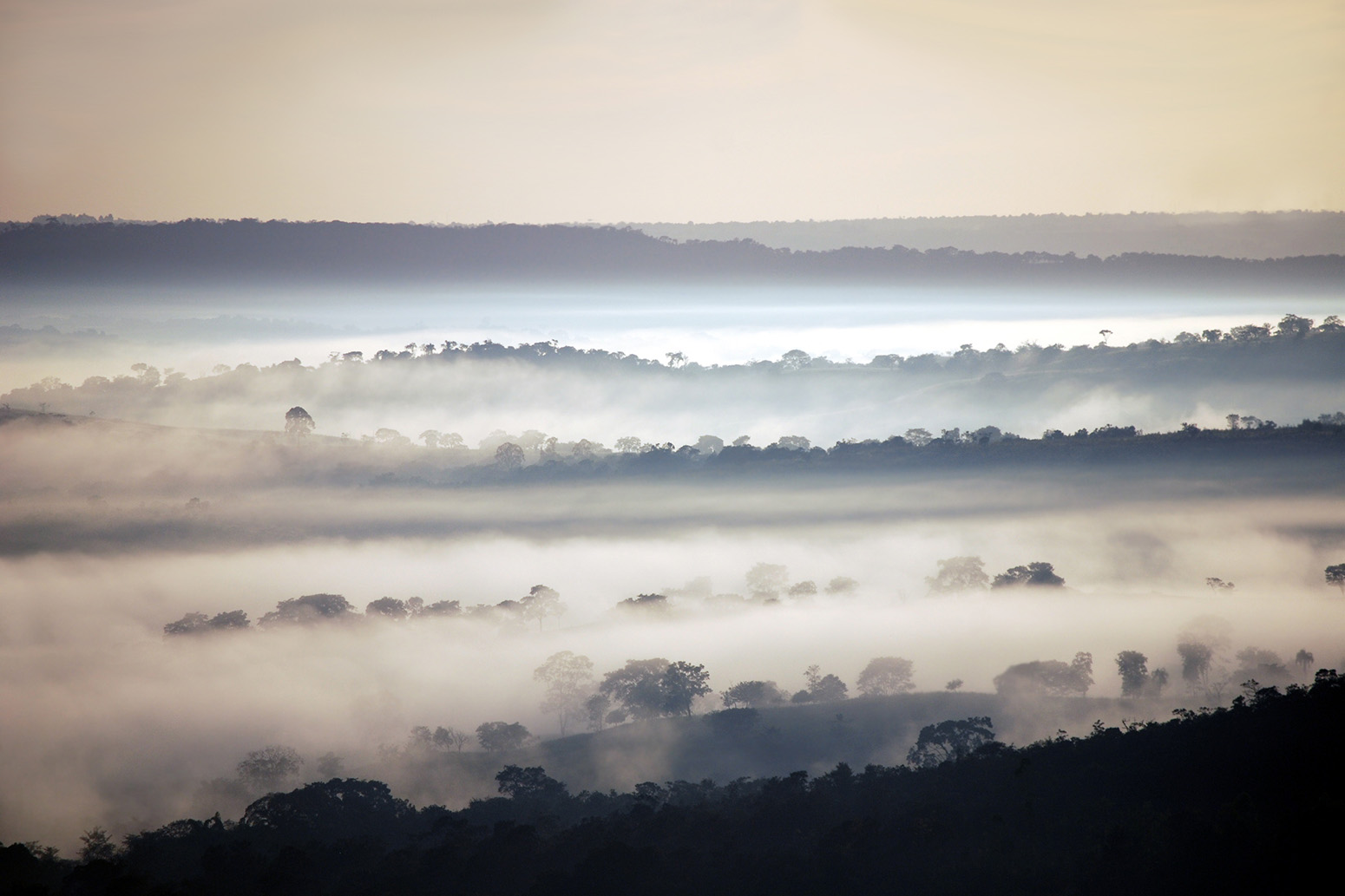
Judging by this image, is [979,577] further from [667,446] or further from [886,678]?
[667,446]

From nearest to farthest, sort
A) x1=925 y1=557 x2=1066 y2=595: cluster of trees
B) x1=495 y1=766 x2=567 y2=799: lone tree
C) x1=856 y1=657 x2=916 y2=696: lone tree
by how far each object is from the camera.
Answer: x1=495 y1=766 x2=567 y2=799: lone tree < x1=856 y1=657 x2=916 y2=696: lone tree < x1=925 y1=557 x2=1066 y2=595: cluster of trees

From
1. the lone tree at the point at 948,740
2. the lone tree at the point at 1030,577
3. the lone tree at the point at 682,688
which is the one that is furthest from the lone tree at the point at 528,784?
the lone tree at the point at 1030,577

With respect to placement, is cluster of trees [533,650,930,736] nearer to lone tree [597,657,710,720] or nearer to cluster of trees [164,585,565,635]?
lone tree [597,657,710,720]

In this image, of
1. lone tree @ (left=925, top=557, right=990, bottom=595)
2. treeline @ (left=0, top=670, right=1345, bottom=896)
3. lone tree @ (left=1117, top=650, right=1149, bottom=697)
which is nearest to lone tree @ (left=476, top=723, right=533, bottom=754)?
treeline @ (left=0, top=670, right=1345, bottom=896)

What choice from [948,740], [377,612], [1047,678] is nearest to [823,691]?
[1047,678]

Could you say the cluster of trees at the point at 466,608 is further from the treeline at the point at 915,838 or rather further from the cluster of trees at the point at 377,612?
the treeline at the point at 915,838
